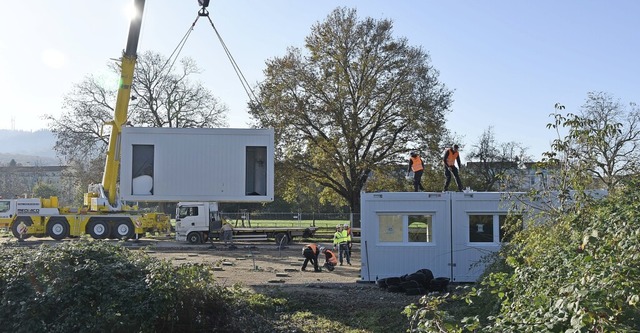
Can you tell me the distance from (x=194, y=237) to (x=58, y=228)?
6.93m

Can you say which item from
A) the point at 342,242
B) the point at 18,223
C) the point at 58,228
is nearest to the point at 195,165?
the point at 342,242

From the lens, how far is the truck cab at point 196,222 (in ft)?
109

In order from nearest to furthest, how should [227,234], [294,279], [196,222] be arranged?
[294,279]
[227,234]
[196,222]

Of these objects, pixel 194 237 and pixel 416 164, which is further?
pixel 194 237

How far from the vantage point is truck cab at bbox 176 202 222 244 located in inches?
1310

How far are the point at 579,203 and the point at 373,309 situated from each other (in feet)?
20.0

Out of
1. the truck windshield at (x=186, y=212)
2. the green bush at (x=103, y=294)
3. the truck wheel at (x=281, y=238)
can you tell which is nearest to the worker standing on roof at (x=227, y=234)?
the truck windshield at (x=186, y=212)

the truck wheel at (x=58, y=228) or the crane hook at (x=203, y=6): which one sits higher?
the crane hook at (x=203, y=6)

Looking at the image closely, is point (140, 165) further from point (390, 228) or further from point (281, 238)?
point (281, 238)

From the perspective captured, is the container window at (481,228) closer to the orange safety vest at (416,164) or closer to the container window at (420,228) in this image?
the container window at (420,228)

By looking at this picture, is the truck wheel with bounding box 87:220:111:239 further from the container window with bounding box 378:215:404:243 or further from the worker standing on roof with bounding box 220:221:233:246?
the container window with bounding box 378:215:404:243

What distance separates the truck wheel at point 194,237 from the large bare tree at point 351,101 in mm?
6200

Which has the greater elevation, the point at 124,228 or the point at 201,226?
the point at 201,226

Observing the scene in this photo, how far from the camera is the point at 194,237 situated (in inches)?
1315
